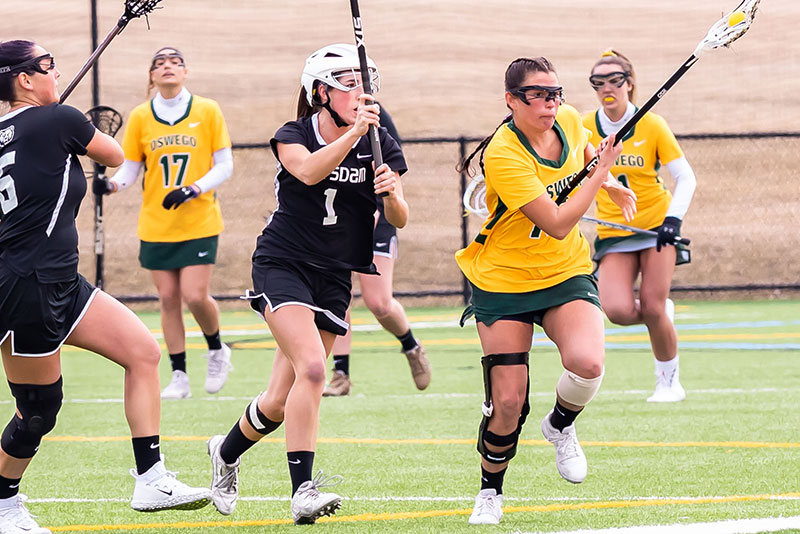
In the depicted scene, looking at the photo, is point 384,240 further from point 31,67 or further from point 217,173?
point 31,67

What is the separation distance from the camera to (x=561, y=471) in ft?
18.2

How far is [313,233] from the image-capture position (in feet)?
18.1

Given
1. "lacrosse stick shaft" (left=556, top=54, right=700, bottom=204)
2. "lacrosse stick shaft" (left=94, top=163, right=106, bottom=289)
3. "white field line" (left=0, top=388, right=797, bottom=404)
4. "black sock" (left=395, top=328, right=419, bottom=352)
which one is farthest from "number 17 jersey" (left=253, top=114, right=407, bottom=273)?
"lacrosse stick shaft" (left=94, top=163, right=106, bottom=289)

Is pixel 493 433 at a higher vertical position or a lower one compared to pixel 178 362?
higher

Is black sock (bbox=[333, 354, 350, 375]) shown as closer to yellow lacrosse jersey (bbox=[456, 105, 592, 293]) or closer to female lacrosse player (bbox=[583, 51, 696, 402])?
female lacrosse player (bbox=[583, 51, 696, 402])

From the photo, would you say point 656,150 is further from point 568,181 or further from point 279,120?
point 279,120

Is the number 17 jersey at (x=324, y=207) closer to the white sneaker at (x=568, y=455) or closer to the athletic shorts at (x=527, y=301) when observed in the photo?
the athletic shorts at (x=527, y=301)

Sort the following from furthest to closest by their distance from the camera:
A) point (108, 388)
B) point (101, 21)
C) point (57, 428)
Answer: point (101, 21), point (108, 388), point (57, 428)

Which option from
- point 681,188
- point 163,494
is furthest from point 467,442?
→ point 163,494

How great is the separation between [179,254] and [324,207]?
3.97m

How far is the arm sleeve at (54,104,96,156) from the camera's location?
15.9ft

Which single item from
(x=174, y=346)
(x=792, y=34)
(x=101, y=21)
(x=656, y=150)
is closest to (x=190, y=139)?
(x=174, y=346)

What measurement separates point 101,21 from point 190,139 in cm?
1159

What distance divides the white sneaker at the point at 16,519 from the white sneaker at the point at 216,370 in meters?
4.41
